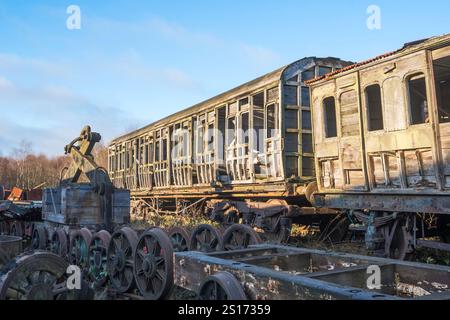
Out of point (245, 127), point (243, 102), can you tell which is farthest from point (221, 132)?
point (243, 102)

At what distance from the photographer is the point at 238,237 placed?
254 inches

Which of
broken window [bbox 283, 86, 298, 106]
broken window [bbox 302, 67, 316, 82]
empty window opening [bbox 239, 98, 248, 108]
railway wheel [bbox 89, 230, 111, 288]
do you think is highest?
broken window [bbox 302, 67, 316, 82]

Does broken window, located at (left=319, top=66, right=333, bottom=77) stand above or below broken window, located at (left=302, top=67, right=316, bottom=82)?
above

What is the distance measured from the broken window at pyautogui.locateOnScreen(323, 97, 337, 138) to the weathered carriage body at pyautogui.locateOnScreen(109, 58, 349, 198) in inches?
43.3

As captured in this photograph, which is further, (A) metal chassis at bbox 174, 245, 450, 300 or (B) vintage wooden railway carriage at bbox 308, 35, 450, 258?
(B) vintage wooden railway carriage at bbox 308, 35, 450, 258

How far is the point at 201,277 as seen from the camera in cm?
396

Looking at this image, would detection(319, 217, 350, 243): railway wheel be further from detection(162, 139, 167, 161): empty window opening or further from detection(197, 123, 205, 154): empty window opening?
detection(162, 139, 167, 161): empty window opening

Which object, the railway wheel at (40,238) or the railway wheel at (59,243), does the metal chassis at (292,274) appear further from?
the railway wheel at (40,238)

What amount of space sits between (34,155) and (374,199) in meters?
78.1

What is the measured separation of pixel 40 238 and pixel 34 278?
6026 mm

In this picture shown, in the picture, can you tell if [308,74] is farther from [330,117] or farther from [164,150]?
[164,150]

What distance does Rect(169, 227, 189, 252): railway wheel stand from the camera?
703 centimetres

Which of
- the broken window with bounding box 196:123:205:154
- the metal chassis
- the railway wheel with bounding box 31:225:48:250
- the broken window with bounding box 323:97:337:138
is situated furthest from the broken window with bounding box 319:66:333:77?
the railway wheel with bounding box 31:225:48:250

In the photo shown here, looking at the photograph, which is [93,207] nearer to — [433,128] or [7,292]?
[7,292]
